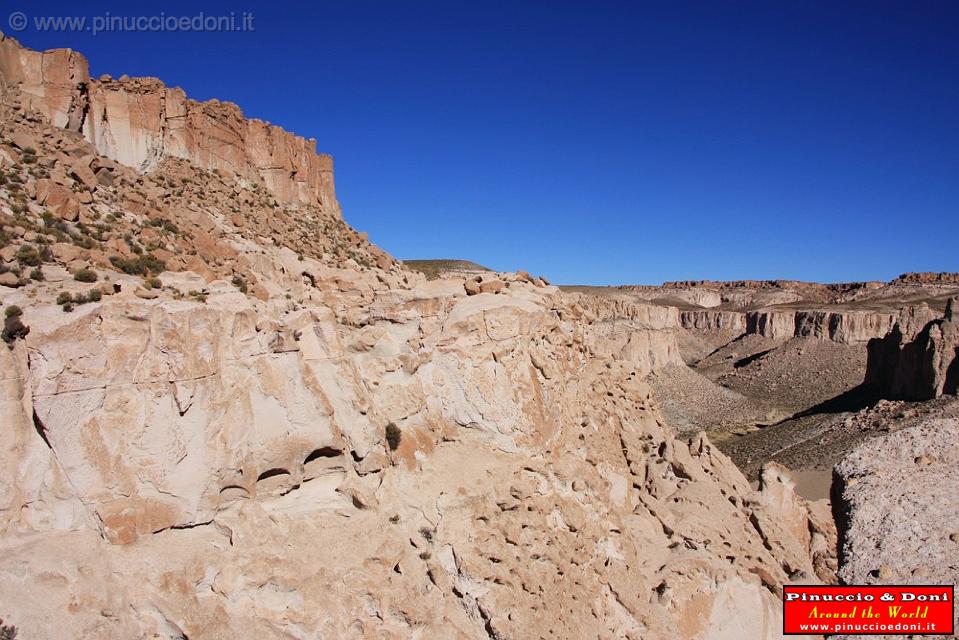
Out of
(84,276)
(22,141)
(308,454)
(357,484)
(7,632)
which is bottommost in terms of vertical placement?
(7,632)

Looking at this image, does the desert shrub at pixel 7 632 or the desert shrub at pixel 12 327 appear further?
the desert shrub at pixel 12 327

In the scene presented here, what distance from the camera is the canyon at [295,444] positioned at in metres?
8.01

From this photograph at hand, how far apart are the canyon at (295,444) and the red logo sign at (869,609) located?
580mm

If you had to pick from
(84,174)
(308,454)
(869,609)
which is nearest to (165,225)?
(84,174)

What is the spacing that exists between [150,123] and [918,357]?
55811mm

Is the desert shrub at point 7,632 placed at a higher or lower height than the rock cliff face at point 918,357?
lower

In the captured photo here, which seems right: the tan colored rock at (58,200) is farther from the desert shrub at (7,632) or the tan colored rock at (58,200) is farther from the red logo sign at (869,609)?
the red logo sign at (869,609)

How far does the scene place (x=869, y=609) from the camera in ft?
54.9

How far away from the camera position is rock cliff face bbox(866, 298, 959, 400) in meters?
42.5

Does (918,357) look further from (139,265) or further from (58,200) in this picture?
(58,200)

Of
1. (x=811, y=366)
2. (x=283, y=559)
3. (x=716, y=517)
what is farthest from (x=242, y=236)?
(x=811, y=366)

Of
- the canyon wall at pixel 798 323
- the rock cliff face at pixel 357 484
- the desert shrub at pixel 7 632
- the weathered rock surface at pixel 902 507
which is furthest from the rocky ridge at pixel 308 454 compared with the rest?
the canyon wall at pixel 798 323

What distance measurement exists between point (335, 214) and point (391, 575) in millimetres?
20422

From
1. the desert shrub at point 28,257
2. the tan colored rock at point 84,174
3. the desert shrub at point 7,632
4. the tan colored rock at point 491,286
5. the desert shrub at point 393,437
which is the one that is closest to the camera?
the desert shrub at point 7,632
